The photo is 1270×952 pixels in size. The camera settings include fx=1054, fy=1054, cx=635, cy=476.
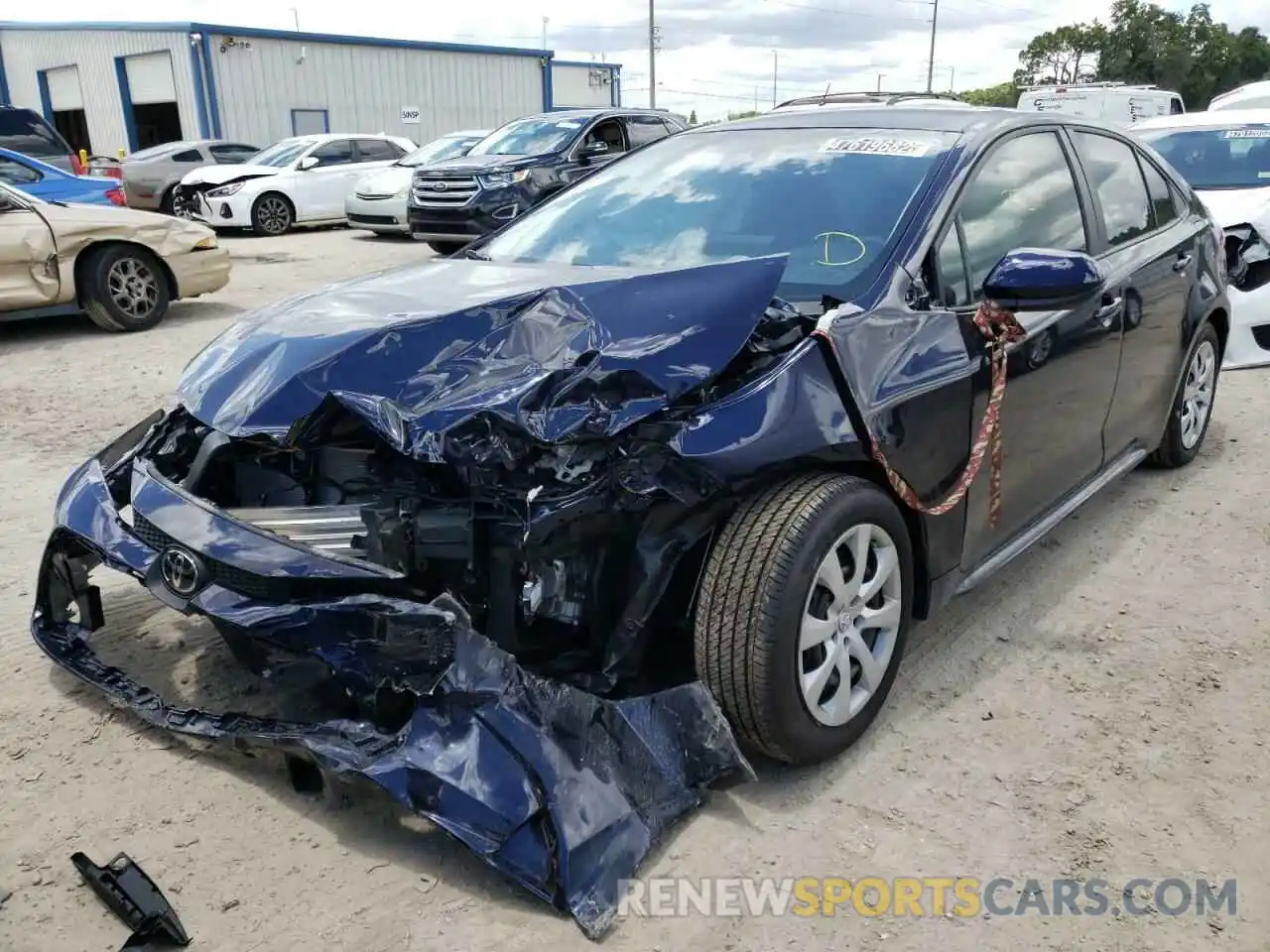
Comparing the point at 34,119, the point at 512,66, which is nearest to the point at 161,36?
the point at 512,66

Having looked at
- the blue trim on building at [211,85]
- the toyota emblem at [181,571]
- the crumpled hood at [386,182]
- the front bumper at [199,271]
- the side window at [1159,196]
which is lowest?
the front bumper at [199,271]

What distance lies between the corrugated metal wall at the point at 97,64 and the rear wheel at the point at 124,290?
1933 centimetres

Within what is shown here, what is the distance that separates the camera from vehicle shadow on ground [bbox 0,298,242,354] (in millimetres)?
8359

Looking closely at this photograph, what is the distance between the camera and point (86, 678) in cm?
290

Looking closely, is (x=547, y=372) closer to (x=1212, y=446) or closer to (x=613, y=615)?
(x=613, y=615)

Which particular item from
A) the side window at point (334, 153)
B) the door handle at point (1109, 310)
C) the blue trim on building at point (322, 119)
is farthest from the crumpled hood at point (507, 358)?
the blue trim on building at point (322, 119)

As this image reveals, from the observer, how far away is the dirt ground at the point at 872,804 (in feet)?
7.40

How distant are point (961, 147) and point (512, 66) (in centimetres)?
3074

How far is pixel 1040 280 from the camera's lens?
3.00 meters

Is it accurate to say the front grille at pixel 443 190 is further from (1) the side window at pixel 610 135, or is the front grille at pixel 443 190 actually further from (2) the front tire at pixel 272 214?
(2) the front tire at pixel 272 214

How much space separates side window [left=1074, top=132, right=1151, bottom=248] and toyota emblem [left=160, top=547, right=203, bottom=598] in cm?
335

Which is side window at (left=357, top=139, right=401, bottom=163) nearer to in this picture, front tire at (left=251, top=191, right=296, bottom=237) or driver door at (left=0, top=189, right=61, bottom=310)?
front tire at (left=251, top=191, right=296, bottom=237)

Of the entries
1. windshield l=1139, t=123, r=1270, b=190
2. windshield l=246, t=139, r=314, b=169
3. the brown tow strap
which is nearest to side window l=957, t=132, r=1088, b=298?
the brown tow strap

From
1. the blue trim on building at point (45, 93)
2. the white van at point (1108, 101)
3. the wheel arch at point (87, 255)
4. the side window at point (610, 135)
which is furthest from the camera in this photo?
the blue trim on building at point (45, 93)
